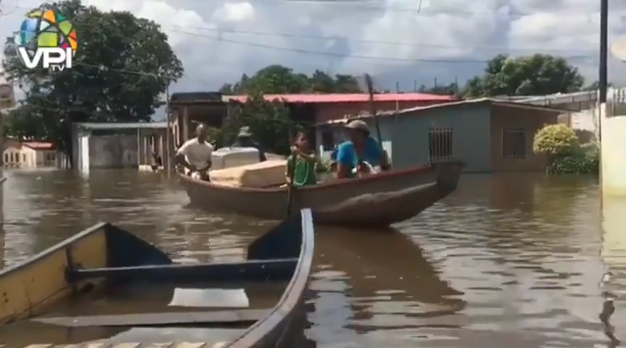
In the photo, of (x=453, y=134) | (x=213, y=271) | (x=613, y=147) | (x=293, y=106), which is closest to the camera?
(x=213, y=271)

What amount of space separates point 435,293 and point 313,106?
3749cm

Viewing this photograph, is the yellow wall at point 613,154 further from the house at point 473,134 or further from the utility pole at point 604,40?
the house at point 473,134

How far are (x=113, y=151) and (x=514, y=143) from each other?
28641 millimetres

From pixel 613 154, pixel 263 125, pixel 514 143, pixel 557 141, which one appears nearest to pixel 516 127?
pixel 514 143

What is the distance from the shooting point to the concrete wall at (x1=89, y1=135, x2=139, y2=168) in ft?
184

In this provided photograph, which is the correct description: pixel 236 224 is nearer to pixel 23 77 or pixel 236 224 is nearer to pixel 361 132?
pixel 361 132

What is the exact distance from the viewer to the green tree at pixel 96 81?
2297 inches

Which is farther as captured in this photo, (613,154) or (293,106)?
(293,106)

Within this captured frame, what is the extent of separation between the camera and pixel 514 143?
3531cm

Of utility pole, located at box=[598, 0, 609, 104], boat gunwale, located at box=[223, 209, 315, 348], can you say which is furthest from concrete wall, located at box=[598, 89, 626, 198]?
boat gunwale, located at box=[223, 209, 315, 348]

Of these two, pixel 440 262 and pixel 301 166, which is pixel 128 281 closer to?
pixel 440 262

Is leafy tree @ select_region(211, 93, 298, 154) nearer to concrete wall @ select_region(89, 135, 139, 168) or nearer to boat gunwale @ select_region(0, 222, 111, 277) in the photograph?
concrete wall @ select_region(89, 135, 139, 168)

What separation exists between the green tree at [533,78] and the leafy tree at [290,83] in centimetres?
800

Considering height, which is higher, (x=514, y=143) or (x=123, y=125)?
(x=123, y=125)
